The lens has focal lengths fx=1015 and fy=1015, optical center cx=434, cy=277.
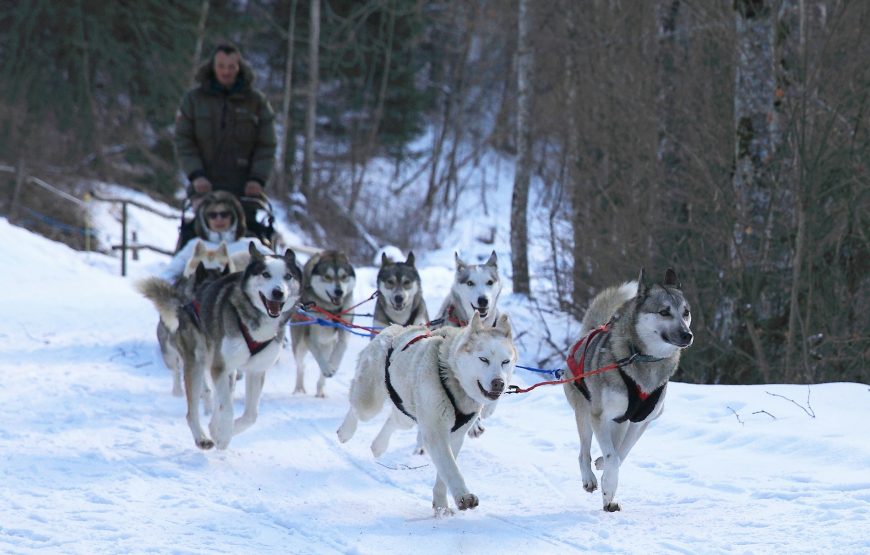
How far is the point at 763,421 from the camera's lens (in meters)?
5.61

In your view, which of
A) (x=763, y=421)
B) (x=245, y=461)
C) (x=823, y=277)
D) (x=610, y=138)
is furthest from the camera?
(x=610, y=138)

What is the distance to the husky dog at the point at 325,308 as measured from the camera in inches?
276

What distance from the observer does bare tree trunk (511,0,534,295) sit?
36.2ft

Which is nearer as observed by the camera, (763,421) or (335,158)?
(763,421)

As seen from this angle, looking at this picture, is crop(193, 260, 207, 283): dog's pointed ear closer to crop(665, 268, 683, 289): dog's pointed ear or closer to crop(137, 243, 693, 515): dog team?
crop(137, 243, 693, 515): dog team

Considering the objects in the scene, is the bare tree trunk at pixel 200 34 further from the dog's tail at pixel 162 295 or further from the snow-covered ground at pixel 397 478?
the dog's tail at pixel 162 295

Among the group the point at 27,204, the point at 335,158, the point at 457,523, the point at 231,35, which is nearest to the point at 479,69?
the point at 335,158

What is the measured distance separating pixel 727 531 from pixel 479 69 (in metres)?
22.3

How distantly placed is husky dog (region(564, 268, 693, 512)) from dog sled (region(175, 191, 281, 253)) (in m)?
3.69

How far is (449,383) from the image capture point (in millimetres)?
4203

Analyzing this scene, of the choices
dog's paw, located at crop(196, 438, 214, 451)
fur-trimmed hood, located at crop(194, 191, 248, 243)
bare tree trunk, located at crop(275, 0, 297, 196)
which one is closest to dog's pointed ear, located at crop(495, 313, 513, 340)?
dog's paw, located at crop(196, 438, 214, 451)

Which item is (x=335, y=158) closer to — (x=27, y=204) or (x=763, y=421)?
(x=27, y=204)

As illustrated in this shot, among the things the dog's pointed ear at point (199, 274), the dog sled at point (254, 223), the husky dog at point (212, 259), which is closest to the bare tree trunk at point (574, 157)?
the dog sled at point (254, 223)

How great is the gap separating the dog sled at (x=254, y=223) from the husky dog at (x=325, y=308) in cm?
51
